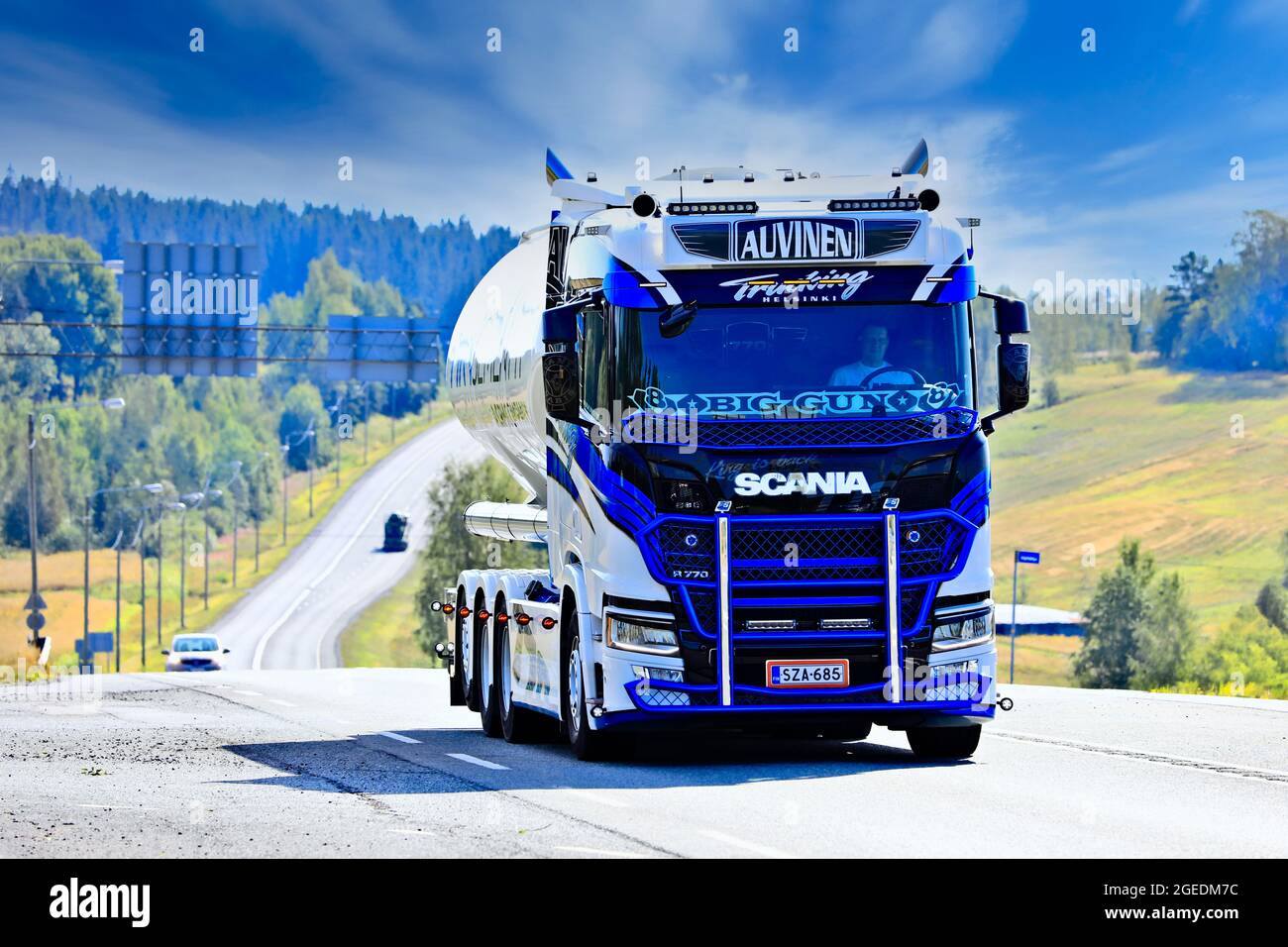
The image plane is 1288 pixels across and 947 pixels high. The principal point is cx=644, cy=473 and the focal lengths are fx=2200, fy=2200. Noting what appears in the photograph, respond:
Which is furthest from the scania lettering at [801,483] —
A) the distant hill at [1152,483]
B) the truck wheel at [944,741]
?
the distant hill at [1152,483]

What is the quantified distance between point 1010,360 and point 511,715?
5.84m

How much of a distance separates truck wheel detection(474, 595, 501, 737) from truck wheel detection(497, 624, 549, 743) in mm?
346

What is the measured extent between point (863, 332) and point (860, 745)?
3974 mm

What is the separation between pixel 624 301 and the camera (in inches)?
586

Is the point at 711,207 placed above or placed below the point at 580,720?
above

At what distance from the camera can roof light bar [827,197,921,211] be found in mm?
15234

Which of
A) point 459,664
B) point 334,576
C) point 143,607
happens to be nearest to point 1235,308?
point 334,576

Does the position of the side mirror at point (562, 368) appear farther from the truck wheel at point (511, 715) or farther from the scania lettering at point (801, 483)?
the truck wheel at point (511, 715)

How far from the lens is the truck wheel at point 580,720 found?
51.3 ft

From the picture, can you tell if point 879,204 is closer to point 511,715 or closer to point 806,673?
point 806,673

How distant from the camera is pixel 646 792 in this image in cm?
1335
